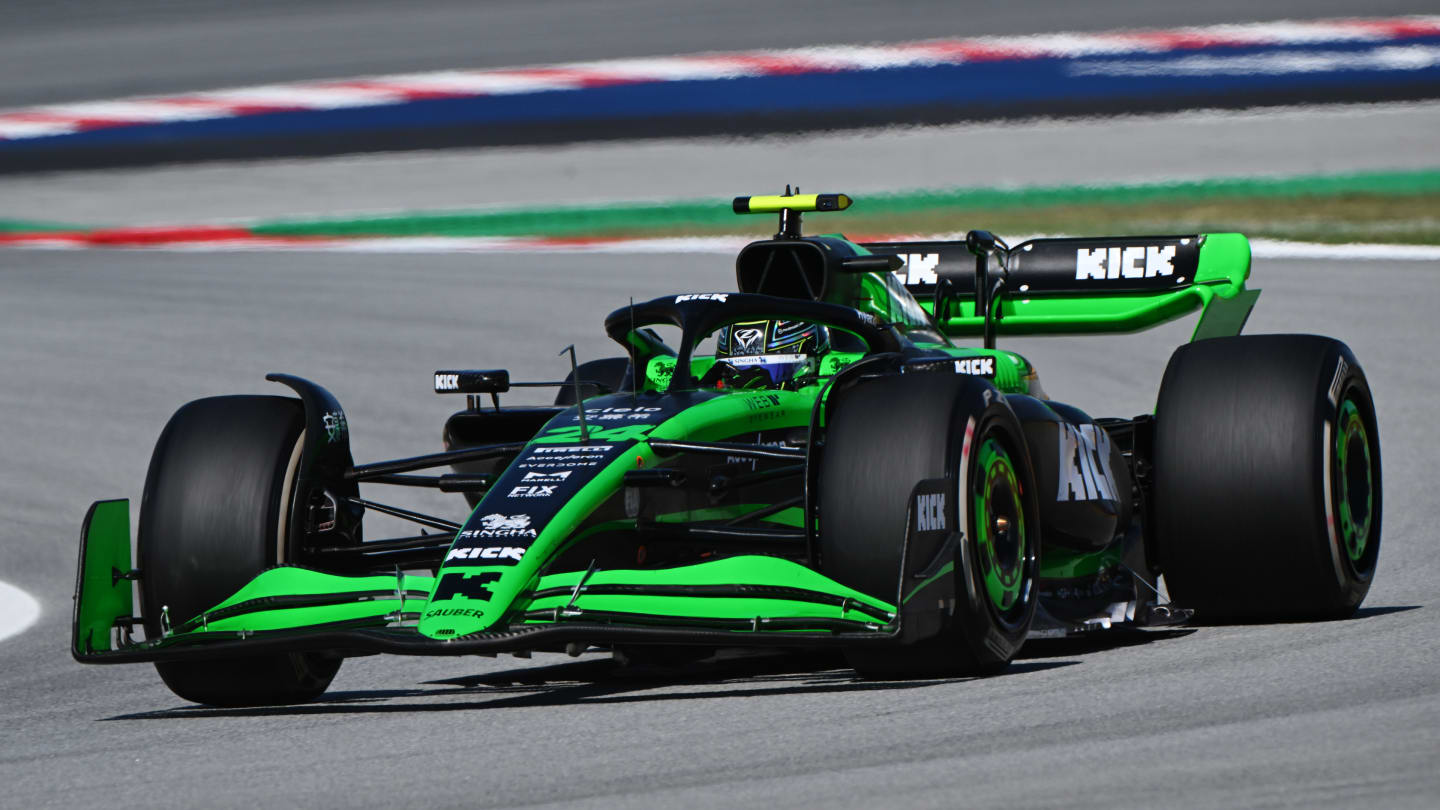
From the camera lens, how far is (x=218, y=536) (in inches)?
262

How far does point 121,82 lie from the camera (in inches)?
987

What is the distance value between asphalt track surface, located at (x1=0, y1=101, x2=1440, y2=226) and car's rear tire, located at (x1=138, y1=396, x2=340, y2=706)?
1300 cm

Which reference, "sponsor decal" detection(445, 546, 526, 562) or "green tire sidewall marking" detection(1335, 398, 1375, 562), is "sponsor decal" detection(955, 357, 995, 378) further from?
"sponsor decal" detection(445, 546, 526, 562)

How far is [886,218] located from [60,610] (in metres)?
10.5

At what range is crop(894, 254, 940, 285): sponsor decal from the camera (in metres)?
10.4

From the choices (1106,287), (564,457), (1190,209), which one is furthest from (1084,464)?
(1190,209)

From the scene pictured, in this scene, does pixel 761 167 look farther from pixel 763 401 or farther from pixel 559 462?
pixel 559 462

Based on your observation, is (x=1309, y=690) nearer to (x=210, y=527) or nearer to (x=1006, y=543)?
(x=1006, y=543)

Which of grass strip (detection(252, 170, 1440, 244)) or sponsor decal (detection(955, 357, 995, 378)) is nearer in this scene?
sponsor decal (detection(955, 357, 995, 378))

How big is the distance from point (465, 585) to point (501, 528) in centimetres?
25

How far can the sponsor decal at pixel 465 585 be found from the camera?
19.7 ft

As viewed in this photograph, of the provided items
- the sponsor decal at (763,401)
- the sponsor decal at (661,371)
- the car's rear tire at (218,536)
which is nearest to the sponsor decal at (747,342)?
the sponsor decal at (661,371)

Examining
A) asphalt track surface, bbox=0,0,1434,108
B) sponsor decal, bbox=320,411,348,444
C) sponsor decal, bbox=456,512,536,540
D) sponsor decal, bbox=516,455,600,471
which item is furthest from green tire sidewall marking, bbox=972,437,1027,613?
asphalt track surface, bbox=0,0,1434,108

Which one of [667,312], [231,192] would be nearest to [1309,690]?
[667,312]
